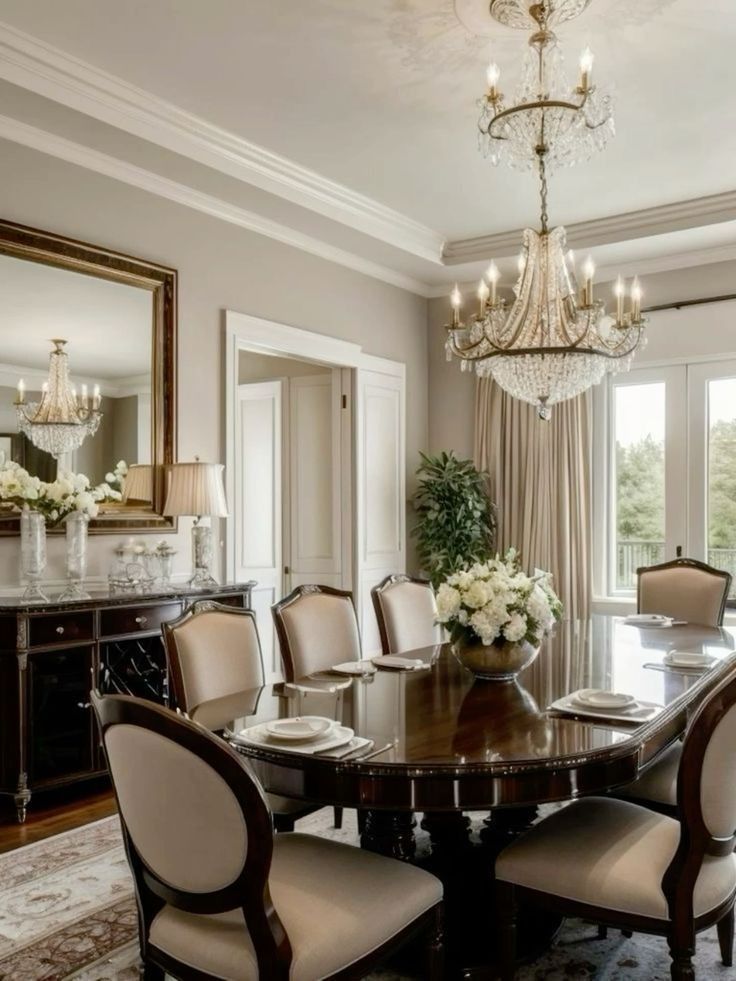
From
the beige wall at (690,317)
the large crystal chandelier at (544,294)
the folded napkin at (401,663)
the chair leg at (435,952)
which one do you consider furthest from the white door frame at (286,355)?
the chair leg at (435,952)

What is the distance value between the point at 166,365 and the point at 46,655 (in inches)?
65.2

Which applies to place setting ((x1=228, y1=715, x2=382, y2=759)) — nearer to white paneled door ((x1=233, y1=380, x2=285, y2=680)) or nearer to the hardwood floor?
the hardwood floor

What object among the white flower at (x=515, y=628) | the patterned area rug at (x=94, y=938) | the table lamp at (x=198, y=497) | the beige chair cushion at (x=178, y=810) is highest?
the table lamp at (x=198, y=497)

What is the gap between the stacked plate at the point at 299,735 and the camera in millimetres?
1992

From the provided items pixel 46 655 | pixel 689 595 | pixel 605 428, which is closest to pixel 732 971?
pixel 689 595

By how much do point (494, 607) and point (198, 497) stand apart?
2.09m

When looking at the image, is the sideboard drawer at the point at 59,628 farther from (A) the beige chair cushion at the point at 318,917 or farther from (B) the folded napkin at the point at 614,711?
(B) the folded napkin at the point at 614,711

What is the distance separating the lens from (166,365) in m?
4.55

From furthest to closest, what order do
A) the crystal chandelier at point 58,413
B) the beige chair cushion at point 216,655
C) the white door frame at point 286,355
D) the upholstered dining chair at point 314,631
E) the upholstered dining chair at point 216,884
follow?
the white door frame at point 286,355
the crystal chandelier at point 58,413
the upholstered dining chair at point 314,631
the beige chair cushion at point 216,655
the upholstered dining chair at point 216,884

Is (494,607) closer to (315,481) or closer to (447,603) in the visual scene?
(447,603)

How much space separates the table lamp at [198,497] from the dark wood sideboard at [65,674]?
1.29 ft

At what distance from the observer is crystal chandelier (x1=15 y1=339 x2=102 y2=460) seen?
4000 mm

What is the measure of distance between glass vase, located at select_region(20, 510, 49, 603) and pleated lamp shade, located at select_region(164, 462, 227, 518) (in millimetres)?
710

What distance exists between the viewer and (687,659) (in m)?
3.02
